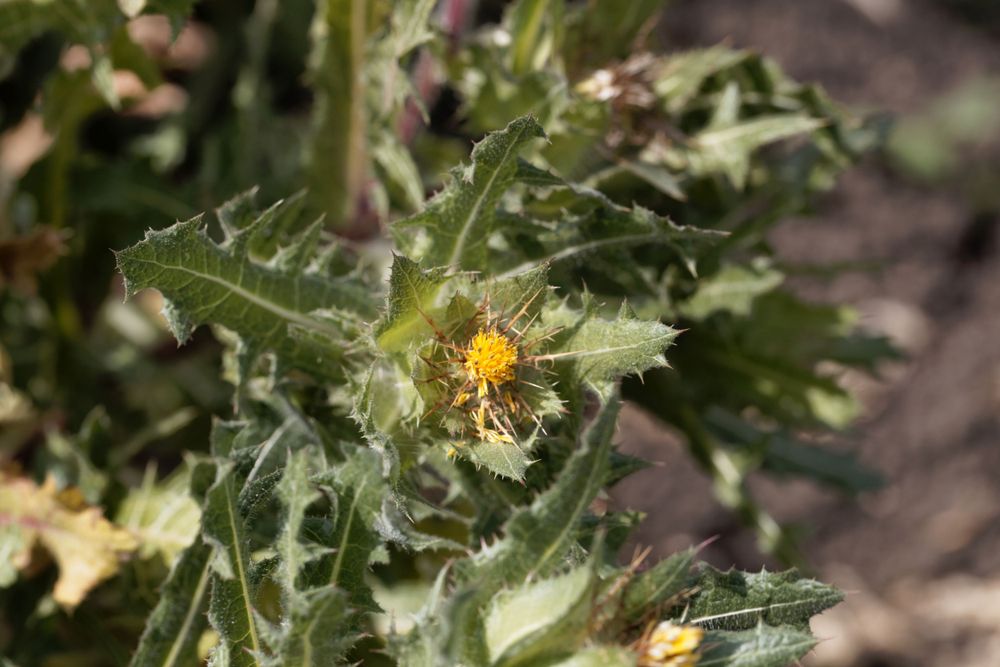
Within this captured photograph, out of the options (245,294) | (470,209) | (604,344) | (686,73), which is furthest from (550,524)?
(686,73)

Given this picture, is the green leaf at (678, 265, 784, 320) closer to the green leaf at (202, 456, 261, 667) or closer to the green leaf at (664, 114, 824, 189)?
the green leaf at (664, 114, 824, 189)

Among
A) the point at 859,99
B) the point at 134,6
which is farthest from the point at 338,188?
the point at 859,99

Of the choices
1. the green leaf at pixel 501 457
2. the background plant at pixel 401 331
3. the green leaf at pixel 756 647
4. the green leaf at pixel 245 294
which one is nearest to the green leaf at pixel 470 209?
the background plant at pixel 401 331

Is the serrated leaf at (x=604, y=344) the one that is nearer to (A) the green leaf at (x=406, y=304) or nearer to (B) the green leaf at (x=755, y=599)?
(A) the green leaf at (x=406, y=304)

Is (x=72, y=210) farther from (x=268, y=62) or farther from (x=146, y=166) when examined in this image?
(x=268, y=62)

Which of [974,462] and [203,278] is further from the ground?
[203,278]
